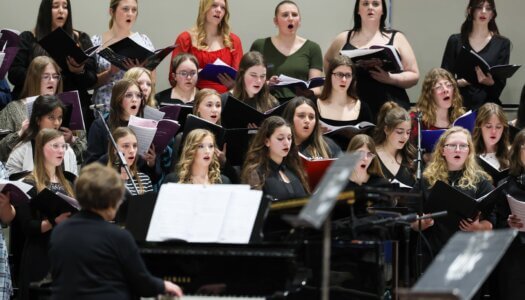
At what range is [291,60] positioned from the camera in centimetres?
740

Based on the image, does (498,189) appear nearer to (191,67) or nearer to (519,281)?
(519,281)

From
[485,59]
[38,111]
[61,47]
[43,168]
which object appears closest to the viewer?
[43,168]

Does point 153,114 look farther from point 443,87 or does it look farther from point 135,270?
point 135,270

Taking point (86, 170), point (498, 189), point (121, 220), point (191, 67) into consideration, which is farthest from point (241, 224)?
point (191, 67)

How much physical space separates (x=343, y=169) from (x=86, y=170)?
3.51 ft

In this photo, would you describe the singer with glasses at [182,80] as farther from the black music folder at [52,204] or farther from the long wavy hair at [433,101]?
the black music folder at [52,204]

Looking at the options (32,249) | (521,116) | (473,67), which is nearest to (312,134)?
(473,67)

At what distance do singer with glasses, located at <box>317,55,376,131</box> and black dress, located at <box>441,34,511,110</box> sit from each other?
0.85 metres

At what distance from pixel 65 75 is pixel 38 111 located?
0.84m

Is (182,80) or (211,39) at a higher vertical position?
(211,39)

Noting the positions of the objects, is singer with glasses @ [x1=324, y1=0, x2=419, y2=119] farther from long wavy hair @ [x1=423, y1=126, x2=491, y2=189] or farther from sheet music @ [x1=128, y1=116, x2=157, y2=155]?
sheet music @ [x1=128, y1=116, x2=157, y2=155]

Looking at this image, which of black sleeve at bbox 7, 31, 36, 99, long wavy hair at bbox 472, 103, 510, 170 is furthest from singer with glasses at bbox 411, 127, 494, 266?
black sleeve at bbox 7, 31, 36, 99

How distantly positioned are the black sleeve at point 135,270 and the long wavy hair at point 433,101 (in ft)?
11.5

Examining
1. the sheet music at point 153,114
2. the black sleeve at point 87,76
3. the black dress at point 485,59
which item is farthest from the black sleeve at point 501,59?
the black sleeve at point 87,76
